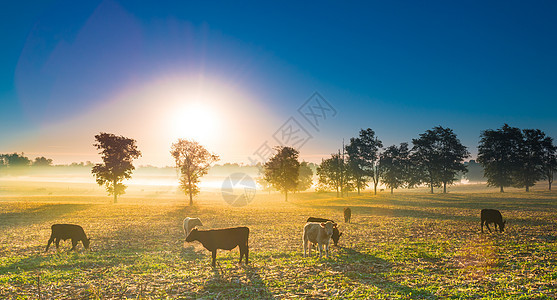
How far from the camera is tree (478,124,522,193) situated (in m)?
82.6

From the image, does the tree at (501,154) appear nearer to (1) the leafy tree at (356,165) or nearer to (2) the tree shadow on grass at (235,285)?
(1) the leafy tree at (356,165)

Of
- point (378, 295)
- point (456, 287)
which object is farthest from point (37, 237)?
point (456, 287)

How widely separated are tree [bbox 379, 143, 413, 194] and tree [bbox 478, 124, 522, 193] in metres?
20.6

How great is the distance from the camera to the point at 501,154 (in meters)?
84.1

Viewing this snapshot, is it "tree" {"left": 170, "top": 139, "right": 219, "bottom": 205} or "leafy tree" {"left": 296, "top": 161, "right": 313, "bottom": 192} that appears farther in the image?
"leafy tree" {"left": 296, "top": 161, "right": 313, "bottom": 192}

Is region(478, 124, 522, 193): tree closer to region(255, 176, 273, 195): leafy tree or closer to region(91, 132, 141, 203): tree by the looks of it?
region(255, 176, 273, 195): leafy tree

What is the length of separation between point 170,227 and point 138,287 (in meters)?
18.6

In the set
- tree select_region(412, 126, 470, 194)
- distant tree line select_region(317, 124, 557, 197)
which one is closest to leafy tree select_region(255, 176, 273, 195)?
distant tree line select_region(317, 124, 557, 197)

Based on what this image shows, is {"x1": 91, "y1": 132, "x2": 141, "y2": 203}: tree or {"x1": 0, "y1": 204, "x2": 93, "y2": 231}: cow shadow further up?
{"x1": 91, "y1": 132, "x2": 141, "y2": 203}: tree

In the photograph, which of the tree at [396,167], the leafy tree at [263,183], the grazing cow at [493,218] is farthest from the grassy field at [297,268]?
the leafy tree at [263,183]

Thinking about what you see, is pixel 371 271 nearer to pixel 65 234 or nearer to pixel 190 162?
pixel 65 234

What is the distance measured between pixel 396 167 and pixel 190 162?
6425 cm

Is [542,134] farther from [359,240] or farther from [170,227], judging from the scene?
[170,227]

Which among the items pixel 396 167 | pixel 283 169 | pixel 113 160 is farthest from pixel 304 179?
pixel 113 160
